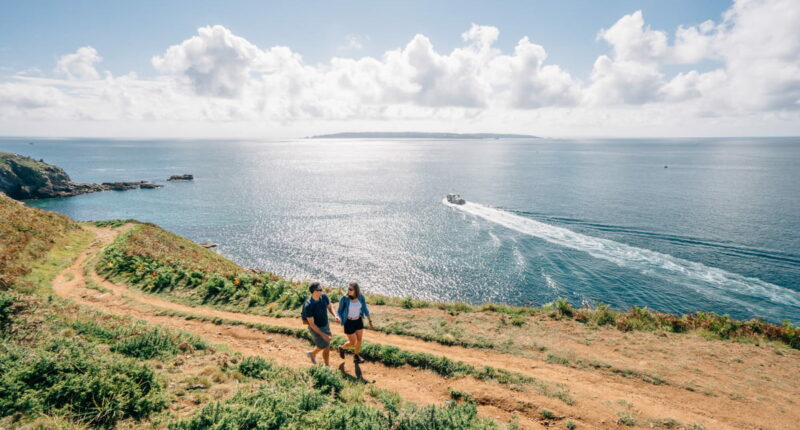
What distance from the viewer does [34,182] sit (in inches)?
3723

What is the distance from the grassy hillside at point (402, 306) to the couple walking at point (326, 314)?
4.63 metres

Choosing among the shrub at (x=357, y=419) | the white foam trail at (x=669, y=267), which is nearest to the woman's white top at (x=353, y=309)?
the shrub at (x=357, y=419)

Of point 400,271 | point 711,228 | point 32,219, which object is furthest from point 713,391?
point 711,228

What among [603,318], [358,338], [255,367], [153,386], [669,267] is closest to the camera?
A: [153,386]

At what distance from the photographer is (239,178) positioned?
13112cm

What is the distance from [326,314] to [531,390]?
7.47 m

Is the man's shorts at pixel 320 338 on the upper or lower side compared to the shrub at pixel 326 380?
upper

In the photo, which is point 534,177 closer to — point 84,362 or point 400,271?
point 400,271

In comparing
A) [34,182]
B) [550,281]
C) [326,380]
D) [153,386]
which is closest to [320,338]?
[326,380]

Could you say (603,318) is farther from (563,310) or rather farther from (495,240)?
(495,240)

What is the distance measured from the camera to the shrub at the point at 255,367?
1095cm

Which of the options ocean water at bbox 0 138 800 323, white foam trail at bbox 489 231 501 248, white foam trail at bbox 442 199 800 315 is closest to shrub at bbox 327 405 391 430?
ocean water at bbox 0 138 800 323

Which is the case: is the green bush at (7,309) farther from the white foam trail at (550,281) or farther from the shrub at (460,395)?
the white foam trail at (550,281)

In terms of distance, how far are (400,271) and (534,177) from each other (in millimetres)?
87630
